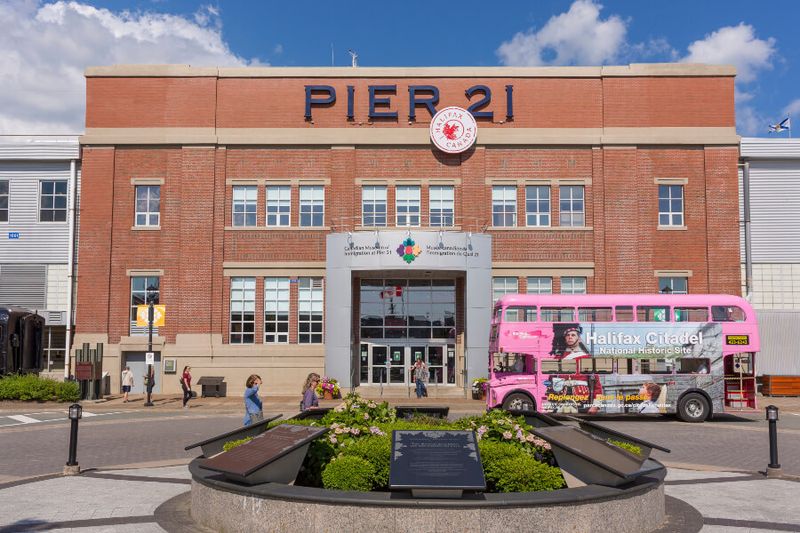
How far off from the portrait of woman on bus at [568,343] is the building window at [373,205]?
12438 mm

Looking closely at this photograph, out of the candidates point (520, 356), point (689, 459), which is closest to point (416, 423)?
point (689, 459)

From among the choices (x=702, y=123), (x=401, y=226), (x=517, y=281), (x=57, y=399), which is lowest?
(x=57, y=399)

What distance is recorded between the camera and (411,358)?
35.1 meters

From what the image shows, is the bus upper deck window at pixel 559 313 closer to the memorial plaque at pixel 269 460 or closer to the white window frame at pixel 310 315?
the white window frame at pixel 310 315

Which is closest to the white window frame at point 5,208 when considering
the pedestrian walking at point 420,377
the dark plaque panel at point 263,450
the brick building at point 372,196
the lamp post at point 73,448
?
the brick building at point 372,196

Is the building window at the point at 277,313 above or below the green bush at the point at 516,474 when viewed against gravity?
above

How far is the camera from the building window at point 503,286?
34.6 m

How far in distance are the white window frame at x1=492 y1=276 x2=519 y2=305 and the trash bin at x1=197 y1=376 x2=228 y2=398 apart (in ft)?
42.1

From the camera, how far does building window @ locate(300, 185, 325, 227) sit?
35.0 m

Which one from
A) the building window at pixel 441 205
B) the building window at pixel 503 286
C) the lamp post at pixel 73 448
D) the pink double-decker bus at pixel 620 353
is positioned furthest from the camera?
the building window at pixel 441 205

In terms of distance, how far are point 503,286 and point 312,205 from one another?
31.6 ft

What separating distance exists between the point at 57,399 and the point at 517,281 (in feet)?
66.0

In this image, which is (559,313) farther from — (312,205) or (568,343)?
(312,205)

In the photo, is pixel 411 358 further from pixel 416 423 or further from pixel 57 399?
pixel 416 423
